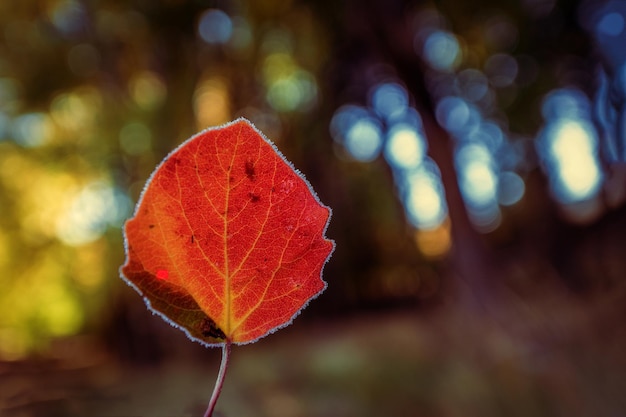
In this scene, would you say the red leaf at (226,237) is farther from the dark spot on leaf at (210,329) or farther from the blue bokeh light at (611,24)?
the blue bokeh light at (611,24)

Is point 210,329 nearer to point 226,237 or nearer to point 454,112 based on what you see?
point 226,237

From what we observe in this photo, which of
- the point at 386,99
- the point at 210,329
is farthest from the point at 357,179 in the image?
the point at 210,329

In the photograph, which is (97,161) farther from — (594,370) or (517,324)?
(594,370)

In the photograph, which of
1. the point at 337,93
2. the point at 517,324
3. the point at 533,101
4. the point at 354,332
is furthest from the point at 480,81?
the point at 354,332

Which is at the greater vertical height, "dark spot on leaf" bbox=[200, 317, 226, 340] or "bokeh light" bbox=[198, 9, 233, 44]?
"bokeh light" bbox=[198, 9, 233, 44]

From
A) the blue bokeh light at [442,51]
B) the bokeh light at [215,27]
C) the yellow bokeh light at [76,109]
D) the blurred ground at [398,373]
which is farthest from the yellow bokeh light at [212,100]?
the blurred ground at [398,373]

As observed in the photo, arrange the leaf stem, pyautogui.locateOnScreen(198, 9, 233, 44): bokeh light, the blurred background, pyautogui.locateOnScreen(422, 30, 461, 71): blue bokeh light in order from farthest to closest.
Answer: pyautogui.locateOnScreen(422, 30, 461, 71): blue bokeh light, pyautogui.locateOnScreen(198, 9, 233, 44): bokeh light, the blurred background, the leaf stem

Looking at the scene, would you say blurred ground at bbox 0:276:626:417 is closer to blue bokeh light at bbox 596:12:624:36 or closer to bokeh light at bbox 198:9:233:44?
blue bokeh light at bbox 596:12:624:36

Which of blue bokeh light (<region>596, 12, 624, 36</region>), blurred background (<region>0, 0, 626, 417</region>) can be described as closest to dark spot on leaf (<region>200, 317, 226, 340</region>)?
blurred background (<region>0, 0, 626, 417</region>)
